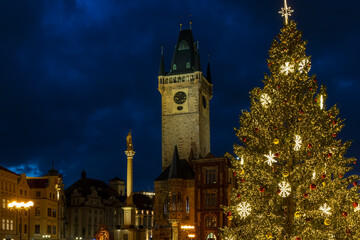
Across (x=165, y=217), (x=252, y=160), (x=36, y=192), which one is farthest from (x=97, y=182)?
(x=252, y=160)

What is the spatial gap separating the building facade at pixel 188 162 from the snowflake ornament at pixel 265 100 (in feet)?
139

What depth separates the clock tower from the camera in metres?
78.8

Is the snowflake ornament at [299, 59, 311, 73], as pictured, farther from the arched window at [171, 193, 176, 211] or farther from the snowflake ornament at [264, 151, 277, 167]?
the arched window at [171, 193, 176, 211]

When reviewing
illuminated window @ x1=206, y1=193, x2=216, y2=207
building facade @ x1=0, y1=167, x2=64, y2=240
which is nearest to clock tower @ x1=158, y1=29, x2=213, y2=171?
illuminated window @ x1=206, y1=193, x2=216, y2=207

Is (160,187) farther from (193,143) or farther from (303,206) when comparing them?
(303,206)

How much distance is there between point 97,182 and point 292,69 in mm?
93480

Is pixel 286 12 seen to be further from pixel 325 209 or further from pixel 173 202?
pixel 173 202

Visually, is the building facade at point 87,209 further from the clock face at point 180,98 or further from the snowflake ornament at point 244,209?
the snowflake ornament at point 244,209

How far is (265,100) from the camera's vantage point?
25.1m

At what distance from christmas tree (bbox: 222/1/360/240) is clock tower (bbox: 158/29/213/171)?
5191 cm

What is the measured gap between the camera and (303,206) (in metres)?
23.3

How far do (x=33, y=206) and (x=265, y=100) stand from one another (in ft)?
183

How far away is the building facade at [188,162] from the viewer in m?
67.4

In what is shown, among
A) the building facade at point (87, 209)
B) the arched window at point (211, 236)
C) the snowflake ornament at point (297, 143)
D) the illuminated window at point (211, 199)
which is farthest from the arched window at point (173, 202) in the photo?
the snowflake ornament at point (297, 143)
